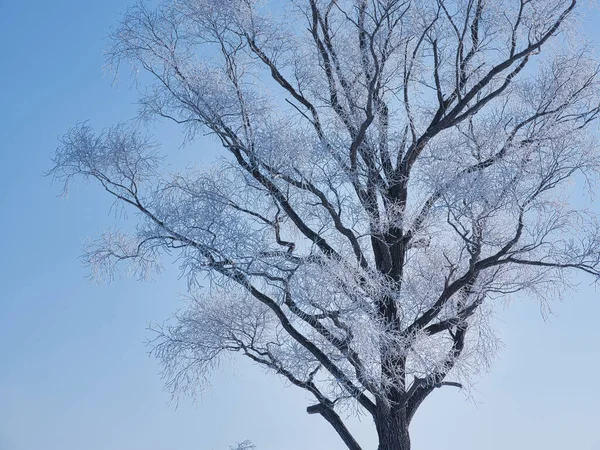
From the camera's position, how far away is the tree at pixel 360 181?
255 inches

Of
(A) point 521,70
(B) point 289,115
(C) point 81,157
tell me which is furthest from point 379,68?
(C) point 81,157

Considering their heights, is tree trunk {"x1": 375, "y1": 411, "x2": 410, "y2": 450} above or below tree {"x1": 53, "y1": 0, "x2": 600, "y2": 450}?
below

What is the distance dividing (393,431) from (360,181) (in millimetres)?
2184

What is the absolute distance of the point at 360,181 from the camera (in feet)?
22.7

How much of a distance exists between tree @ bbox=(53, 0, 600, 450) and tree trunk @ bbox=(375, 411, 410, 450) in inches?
0.7

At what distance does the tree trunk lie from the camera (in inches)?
266

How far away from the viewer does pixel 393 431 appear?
6.80m

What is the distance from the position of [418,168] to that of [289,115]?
1.25 m

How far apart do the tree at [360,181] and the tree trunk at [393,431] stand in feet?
0.06

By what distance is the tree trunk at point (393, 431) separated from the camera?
6.76 m

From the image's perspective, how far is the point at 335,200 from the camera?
22.0 ft

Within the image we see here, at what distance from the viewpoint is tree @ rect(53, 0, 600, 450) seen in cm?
646

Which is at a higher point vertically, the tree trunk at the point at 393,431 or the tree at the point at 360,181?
the tree at the point at 360,181

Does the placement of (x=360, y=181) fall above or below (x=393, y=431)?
above
